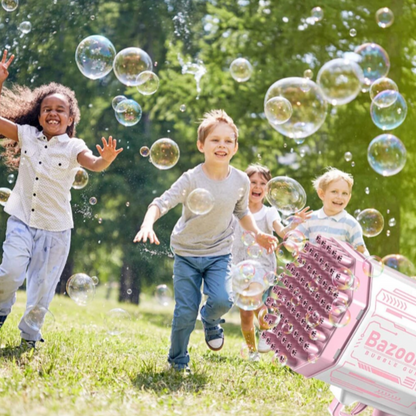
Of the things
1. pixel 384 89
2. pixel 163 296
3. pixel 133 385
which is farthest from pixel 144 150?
pixel 133 385

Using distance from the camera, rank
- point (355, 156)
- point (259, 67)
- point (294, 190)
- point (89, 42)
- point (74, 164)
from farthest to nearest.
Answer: point (259, 67) < point (355, 156) < point (89, 42) < point (294, 190) < point (74, 164)

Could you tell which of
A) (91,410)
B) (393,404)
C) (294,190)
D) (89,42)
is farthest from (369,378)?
(89,42)

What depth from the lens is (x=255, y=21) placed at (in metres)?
10.9

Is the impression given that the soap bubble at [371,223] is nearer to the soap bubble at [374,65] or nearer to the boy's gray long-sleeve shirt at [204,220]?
the soap bubble at [374,65]

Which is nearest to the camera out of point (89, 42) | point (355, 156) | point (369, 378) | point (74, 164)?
point (369, 378)

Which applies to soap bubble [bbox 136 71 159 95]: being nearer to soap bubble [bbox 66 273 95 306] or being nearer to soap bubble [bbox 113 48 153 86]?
soap bubble [bbox 113 48 153 86]

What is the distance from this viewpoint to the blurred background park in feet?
30.7

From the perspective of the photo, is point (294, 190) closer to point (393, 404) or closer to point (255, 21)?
point (393, 404)

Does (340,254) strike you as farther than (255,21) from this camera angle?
No

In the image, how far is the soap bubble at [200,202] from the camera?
149 inches

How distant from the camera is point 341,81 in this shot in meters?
4.59

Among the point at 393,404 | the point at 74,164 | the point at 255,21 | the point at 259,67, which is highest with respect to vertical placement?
the point at 255,21

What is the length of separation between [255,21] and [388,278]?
8.90 m

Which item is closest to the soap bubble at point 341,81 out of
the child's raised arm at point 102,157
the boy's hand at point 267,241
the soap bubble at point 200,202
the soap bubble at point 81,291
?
the boy's hand at point 267,241
